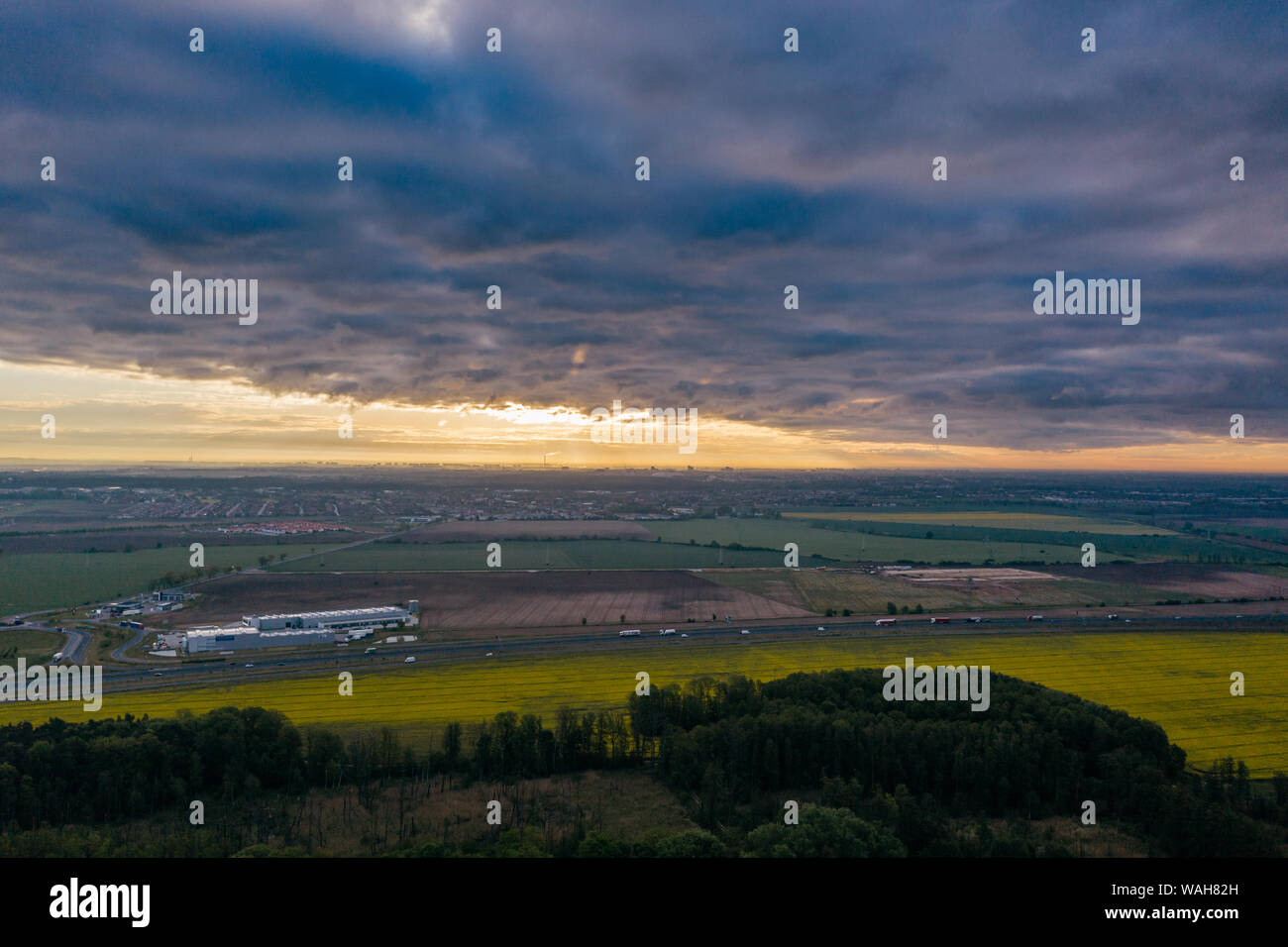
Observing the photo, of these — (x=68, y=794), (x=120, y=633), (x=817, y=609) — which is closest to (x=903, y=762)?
(x=68, y=794)

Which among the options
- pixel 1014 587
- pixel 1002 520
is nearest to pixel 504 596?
pixel 1014 587

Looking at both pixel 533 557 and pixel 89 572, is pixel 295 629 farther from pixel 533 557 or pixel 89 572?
pixel 89 572

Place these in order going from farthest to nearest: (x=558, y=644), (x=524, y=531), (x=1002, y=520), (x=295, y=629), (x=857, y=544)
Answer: (x=1002, y=520), (x=524, y=531), (x=857, y=544), (x=295, y=629), (x=558, y=644)

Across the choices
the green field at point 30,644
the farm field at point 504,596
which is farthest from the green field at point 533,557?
the green field at point 30,644

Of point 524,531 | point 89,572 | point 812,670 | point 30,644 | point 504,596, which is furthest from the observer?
point 524,531

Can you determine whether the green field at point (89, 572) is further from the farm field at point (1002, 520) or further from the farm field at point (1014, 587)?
the farm field at point (1002, 520)

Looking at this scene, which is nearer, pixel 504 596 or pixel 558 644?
pixel 558 644

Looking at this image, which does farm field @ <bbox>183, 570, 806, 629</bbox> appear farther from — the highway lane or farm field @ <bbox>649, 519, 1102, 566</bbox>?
farm field @ <bbox>649, 519, 1102, 566</bbox>
